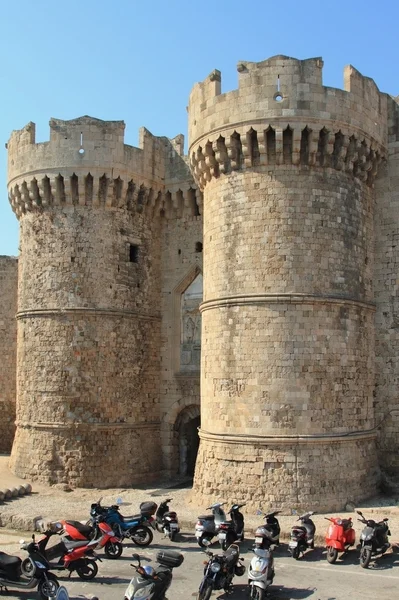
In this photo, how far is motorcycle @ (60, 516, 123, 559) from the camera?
9848mm

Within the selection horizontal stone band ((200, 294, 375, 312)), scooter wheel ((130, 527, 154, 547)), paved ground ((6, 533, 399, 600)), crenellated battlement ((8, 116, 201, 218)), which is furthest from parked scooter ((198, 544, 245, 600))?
crenellated battlement ((8, 116, 201, 218))

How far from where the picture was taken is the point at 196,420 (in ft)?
59.9

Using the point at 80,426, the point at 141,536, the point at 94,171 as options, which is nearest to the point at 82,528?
the point at 141,536

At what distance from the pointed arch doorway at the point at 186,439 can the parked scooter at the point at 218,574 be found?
9.00m

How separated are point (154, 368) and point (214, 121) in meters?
6.90

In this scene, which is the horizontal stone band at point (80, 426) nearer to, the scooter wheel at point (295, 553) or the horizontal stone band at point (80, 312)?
the horizontal stone band at point (80, 312)

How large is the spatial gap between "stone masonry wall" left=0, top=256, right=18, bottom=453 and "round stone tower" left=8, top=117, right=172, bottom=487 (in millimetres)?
4611

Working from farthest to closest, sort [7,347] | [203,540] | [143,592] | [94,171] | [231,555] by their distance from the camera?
[7,347], [94,171], [203,540], [231,555], [143,592]

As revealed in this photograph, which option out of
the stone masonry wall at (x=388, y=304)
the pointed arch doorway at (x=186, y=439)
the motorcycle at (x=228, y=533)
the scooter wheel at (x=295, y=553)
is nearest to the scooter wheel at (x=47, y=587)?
the motorcycle at (x=228, y=533)

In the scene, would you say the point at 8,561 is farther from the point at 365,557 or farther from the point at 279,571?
the point at 365,557

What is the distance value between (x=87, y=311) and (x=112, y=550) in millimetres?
7662

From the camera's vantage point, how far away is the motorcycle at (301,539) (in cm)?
1048

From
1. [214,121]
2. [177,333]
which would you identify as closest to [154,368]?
[177,333]

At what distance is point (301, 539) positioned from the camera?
34.5 ft
